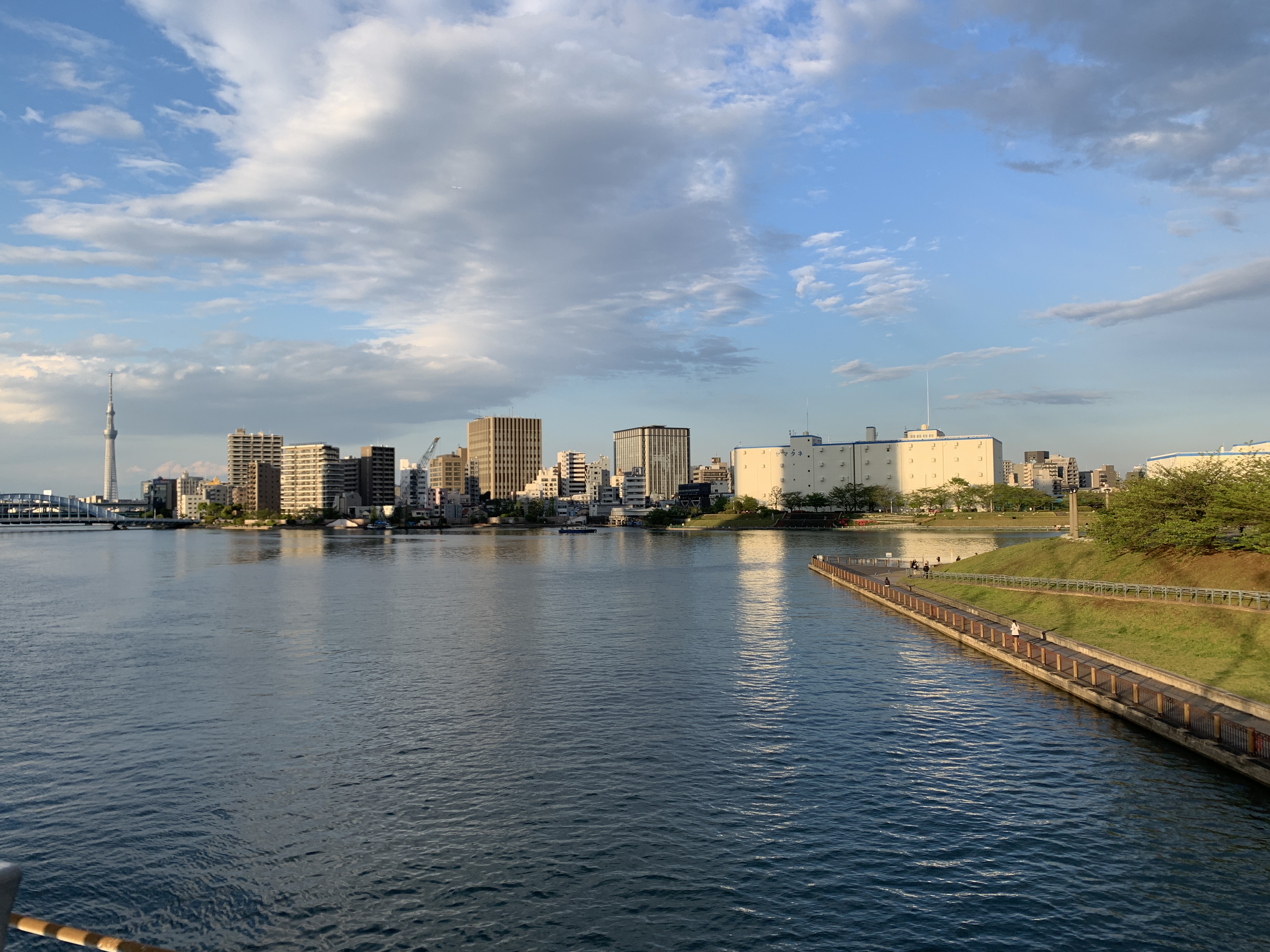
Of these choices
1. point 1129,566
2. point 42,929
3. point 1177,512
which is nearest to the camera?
point 42,929

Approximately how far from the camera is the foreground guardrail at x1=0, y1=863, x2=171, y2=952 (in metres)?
8.23

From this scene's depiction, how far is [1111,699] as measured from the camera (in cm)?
3972

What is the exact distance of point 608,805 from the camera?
29.7 metres

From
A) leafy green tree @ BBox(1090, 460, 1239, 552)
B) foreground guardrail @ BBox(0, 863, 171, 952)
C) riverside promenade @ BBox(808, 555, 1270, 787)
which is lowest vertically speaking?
riverside promenade @ BBox(808, 555, 1270, 787)

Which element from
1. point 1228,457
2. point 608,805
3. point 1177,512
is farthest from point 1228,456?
point 608,805

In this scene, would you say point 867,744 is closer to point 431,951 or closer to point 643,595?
point 431,951

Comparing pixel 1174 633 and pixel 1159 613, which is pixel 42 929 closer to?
pixel 1174 633

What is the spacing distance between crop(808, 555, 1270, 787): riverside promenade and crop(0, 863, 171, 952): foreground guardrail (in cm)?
3494

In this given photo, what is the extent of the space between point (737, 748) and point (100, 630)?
2500 inches

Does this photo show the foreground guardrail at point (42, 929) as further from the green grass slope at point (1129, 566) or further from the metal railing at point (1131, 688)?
the green grass slope at point (1129, 566)

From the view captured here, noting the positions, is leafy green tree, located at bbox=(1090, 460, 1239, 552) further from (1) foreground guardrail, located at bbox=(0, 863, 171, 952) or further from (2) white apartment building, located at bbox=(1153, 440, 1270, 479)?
(1) foreground guardrail, located at bbox=(0, 863, 171, 952)

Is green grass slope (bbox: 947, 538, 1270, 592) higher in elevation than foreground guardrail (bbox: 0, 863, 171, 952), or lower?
lower

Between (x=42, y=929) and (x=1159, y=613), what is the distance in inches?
2315

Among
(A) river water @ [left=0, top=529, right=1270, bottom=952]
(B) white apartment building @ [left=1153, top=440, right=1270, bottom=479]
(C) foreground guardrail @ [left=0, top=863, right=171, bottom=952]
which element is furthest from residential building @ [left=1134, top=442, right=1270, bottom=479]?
(C) foreground guardrail @ [left=0, top=863, right=171, bottom=952]
